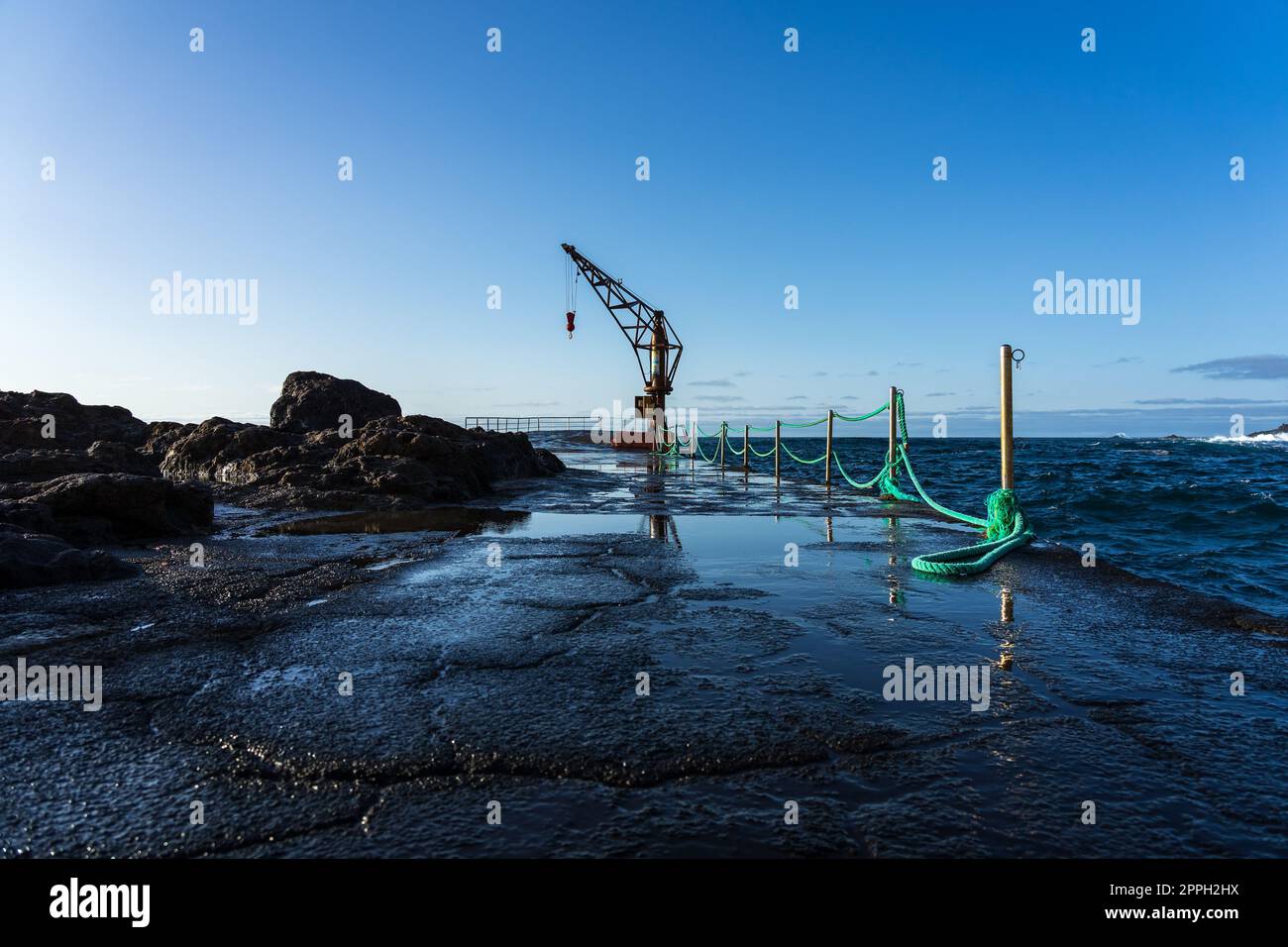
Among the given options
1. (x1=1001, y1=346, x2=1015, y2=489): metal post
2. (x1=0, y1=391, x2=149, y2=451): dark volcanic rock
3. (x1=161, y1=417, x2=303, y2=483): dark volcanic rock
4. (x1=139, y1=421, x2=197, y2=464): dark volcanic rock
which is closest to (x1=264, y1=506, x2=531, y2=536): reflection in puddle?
(x1=1001, y1=346, x2=1015, y2=489): metal post

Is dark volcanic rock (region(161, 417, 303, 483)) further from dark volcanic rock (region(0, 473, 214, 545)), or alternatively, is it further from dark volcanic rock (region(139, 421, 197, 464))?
dark volcanic rock (region(0, 473, 214, 545))

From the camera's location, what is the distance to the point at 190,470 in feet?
52.2

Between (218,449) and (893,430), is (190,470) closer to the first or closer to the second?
(218,449)

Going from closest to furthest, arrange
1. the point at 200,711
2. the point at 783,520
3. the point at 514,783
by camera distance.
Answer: the point at 514,783
the point at 200,711
the point at 783,520

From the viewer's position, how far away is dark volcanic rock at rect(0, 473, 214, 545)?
7.14 m

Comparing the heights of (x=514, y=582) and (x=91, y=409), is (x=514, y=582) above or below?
below

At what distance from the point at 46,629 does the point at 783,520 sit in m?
7.60

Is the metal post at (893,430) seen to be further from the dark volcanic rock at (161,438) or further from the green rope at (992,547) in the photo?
the dark volcanic rock at (161,438)

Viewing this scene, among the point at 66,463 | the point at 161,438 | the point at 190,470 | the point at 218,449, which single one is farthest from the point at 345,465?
the point at 161,438

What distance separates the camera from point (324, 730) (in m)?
2.51

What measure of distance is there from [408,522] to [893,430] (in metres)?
8.42
